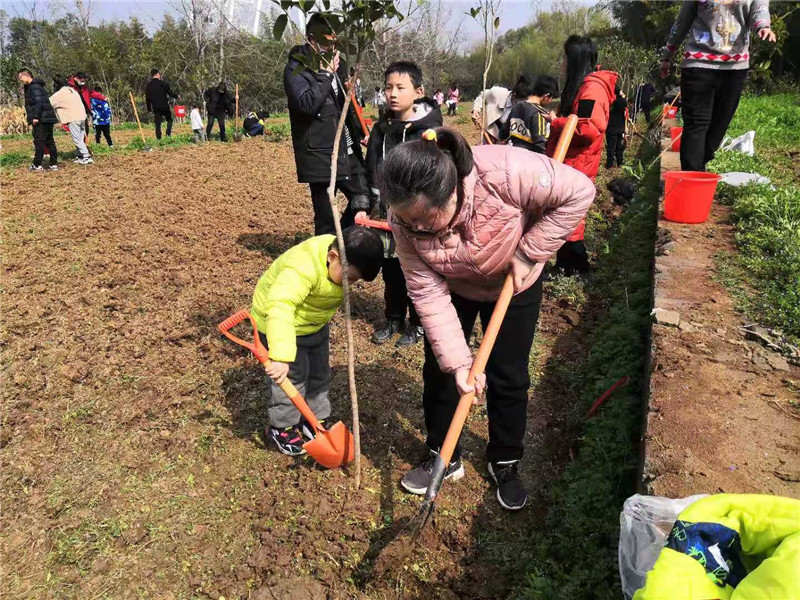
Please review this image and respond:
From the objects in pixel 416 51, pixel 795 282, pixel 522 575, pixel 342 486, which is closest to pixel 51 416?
pixel 342 486

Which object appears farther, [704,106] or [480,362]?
[704,106]

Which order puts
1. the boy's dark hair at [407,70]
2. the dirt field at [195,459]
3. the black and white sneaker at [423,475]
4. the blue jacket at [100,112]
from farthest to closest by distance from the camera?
1. the blue jacket at [100,112]
2. the boy's dark hair at [407,70]
3. the black and white sneaker at [423,475]
4. the dirt field at [195,459]

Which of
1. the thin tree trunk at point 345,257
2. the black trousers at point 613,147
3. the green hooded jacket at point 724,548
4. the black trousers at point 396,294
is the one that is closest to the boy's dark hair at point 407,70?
the thin tree trunk at point 345,257

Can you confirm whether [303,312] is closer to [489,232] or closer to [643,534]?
[489,232]

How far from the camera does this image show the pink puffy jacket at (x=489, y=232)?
1.84 metres

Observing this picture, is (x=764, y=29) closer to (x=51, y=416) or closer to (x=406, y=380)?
(x=406, y=380)

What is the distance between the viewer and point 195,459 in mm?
2730

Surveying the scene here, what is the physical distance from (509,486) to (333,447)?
2.61 ft

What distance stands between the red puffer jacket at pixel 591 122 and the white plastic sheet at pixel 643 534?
8.45ft

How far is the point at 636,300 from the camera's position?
11.6 feet

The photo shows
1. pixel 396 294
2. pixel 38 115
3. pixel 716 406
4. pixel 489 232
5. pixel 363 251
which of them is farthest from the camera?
pixel 38 115

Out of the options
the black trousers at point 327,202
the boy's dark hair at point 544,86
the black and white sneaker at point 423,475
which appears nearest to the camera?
the black and white sneaker at point 423,475

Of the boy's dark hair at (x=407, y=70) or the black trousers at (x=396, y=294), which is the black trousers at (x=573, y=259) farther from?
the boy's dark hair at (x=407, y=70)

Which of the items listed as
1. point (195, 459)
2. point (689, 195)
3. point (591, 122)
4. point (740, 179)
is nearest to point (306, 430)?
point (195, 459)
